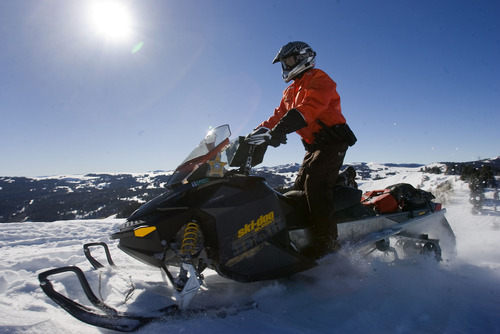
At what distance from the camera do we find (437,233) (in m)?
4.22

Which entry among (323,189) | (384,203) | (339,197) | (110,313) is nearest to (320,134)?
(323,189)

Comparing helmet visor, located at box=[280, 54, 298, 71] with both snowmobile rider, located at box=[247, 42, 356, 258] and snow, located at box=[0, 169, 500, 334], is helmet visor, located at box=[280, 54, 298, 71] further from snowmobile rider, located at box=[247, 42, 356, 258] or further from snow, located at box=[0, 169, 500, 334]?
snow, located at box=[0, 169, 500, 334]

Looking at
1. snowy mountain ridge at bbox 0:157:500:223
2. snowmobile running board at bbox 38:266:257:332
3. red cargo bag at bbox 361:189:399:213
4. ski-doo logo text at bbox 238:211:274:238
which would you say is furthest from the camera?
snowy mountain ridge at bbox 0:157:500:223

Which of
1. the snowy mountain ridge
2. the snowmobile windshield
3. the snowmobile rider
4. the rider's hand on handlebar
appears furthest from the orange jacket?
the snowy mountain ridge

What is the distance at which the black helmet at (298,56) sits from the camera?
120 inches

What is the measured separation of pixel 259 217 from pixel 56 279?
2.26 m

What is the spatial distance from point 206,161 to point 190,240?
692 millimetres

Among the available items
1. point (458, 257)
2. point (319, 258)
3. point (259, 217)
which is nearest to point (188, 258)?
point (259, 217)

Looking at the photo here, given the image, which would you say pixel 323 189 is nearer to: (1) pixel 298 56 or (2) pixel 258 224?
(2) pixel 258 224

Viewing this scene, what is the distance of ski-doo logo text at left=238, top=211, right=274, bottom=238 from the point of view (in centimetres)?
238

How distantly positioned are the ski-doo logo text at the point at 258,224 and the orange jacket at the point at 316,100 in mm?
946

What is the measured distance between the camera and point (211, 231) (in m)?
2.25

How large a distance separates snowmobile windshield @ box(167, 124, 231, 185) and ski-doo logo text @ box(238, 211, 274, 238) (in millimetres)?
507

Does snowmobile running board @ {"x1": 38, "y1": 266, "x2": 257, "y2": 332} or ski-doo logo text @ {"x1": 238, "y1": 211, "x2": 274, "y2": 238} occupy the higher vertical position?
ski-doo logo text @ {"x1": 238, "y1": 211, "x2": 274, "y2": 238}
